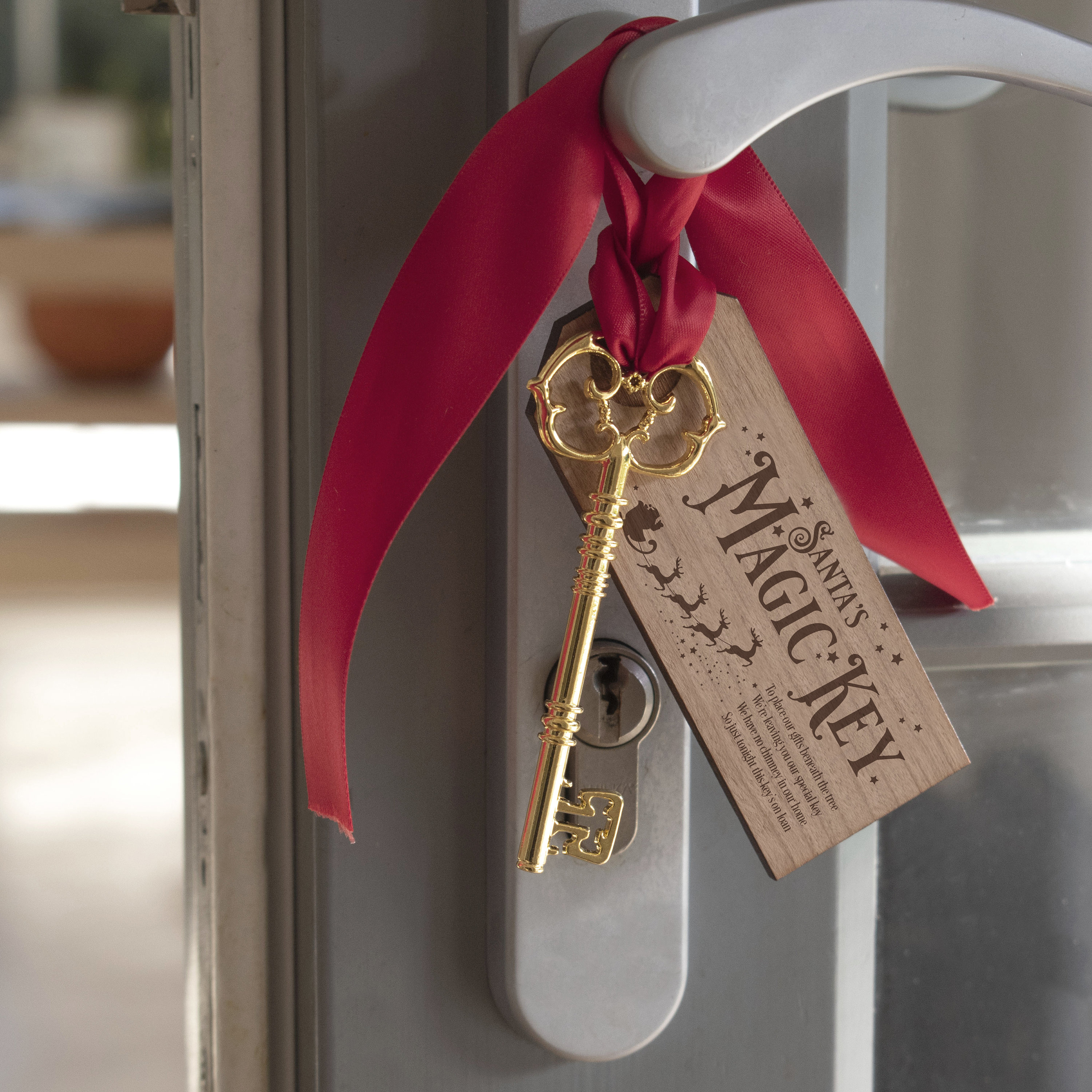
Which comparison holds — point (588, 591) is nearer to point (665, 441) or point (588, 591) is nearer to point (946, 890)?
point (665, 441)

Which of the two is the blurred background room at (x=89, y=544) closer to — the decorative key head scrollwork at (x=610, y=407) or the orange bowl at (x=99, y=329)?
the orange bowl at (x=99, y=329)

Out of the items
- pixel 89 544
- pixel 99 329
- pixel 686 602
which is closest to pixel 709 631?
pixel 686 602

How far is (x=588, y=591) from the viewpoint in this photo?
0.67 feet

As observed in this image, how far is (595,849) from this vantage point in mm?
244

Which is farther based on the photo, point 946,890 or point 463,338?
point 946,890

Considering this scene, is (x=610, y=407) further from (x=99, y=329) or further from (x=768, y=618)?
(x=99, y=329)

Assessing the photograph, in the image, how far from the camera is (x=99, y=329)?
1.39 m

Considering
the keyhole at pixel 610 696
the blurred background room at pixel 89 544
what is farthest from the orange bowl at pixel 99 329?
the keyhole at pixel 610 696

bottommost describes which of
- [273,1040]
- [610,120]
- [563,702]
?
[273,1040]

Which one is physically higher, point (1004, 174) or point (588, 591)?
point (1004, 174)

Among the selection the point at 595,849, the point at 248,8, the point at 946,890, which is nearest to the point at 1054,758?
the point at 946,890

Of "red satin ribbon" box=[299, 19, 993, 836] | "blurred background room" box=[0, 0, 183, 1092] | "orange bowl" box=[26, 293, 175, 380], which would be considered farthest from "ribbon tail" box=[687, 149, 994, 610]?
"orange bowl" box=[26, 293, 175, 380]

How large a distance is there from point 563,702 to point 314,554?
58 millimetres

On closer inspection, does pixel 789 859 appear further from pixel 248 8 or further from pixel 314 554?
pixel 248 8
